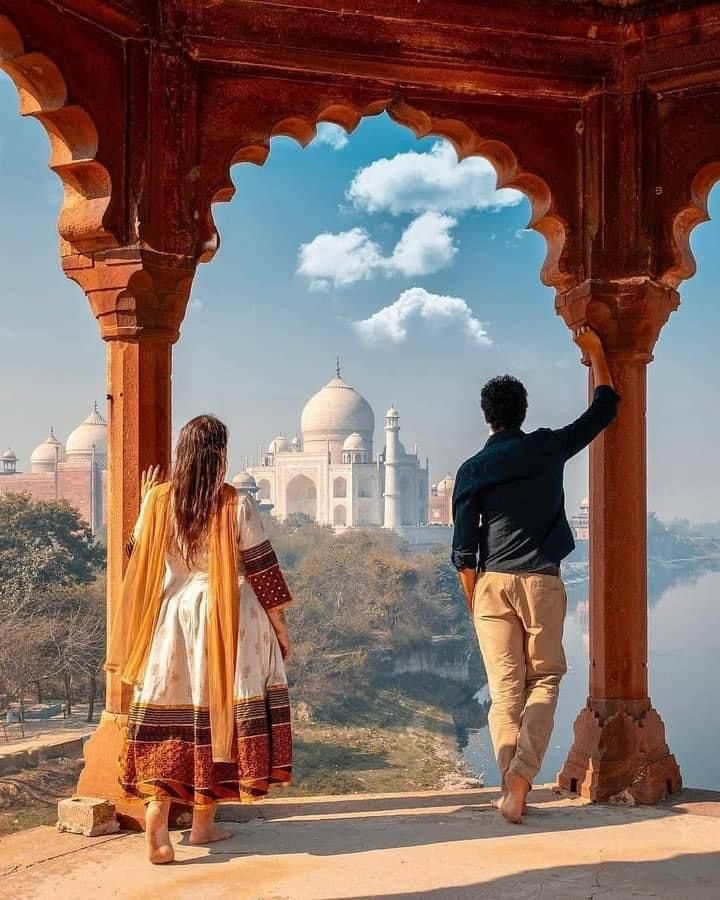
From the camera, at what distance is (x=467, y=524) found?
11.0 feet

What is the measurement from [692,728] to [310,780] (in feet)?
45.7

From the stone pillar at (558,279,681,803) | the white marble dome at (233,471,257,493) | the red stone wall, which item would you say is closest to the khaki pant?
the stone pillar at (558,279,681,803)

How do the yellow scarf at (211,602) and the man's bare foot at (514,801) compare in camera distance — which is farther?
the man's bare foot at (514,801)

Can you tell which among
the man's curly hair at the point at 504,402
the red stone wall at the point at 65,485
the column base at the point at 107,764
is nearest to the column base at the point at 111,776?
the column base at the point at 107,764

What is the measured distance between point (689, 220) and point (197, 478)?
2.03m

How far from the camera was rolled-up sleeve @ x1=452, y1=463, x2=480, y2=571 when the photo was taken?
3.34 metres

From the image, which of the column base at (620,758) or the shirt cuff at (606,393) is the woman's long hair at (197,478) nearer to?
the shirt cuff at (606,393)

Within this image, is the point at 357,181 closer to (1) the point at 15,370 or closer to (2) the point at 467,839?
(1) the point at 15,370

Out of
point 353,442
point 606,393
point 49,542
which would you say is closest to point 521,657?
point 606,393

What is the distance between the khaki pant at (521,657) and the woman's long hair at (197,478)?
895 millimetres

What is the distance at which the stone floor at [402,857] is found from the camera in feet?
9.01

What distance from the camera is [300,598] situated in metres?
41.7

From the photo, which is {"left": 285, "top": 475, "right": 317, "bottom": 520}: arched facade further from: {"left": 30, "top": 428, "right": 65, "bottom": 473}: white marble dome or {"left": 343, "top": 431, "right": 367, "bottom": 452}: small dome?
{"left": 30, "top": 428, "right": 65, "bottom": 473}: white marble dome

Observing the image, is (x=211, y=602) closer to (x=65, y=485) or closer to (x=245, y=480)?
(x=65, y=485)
